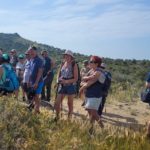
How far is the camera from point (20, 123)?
8.59 metres

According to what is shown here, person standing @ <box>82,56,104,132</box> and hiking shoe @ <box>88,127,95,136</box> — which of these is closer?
hiking shoe @ <box>88,127,95,136</box>

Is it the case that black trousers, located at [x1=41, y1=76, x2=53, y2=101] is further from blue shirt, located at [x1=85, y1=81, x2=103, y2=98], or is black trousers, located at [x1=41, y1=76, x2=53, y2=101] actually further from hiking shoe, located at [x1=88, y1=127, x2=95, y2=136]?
hiking shoe, located at [x1=88, y1=127, x2=95, y2=136]

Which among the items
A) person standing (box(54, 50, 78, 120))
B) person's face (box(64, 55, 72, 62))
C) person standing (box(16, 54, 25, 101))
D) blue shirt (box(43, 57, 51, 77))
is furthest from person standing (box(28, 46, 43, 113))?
blue shirt (box(43, 57, 51, 77))

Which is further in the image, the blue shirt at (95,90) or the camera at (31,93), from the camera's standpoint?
the camera at (31,93)

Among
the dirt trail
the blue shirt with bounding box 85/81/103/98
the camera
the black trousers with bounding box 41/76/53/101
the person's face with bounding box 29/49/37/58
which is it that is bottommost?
the dirt trail

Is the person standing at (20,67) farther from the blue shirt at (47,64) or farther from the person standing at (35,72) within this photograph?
the person standing at (35,72)

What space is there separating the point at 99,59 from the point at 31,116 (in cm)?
182

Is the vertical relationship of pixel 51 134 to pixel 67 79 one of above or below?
below

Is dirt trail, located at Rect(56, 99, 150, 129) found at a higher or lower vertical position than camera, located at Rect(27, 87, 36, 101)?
lower

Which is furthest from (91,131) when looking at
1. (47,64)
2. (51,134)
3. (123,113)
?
(123,113)

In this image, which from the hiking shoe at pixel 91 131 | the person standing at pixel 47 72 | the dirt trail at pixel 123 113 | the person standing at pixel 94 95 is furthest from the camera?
the person standing at pixel 47 72

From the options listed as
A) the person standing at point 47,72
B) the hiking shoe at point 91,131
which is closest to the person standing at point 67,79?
the hiking shoe at point 91,131

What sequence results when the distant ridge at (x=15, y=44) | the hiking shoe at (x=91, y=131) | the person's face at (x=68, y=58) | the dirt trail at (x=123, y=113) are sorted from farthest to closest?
the distant ridge at (x=15, y=44), the dirt trail at (x=123, y=113), the person's face at (x=68, y=58), the hiking shoe at (x=91, y=131)

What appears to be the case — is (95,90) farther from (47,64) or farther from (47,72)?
(47,72)
